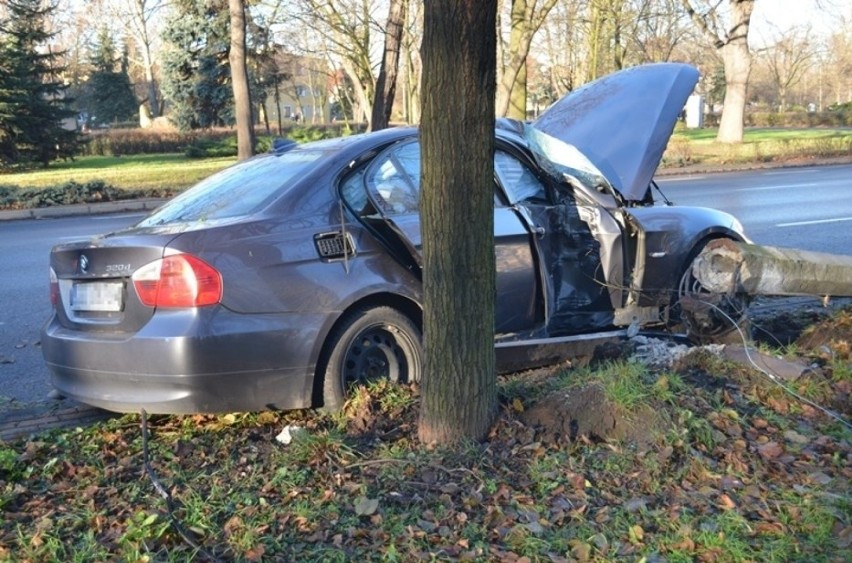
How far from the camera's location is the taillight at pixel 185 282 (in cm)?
400

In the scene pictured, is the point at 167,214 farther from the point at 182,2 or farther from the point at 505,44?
the point at 182,2

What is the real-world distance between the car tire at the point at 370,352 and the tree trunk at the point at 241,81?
68.1 feet

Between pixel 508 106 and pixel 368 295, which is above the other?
pixel 508 106

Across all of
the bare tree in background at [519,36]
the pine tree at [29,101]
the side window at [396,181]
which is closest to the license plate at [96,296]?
the side window at [396,181]

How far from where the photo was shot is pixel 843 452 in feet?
12.2

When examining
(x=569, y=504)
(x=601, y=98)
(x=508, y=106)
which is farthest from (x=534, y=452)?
(x=508, y=106)

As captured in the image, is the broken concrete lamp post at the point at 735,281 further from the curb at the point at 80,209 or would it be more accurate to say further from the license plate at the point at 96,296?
the curb at the point at 80,209

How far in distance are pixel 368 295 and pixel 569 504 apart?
5.31 ft

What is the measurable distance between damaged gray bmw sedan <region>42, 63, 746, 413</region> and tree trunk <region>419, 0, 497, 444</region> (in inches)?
31.7

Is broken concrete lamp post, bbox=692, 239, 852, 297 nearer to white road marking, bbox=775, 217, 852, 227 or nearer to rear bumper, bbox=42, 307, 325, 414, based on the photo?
rear bumper, bbox=42, 307, 325, 414

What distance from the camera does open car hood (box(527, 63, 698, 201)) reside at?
5738mm

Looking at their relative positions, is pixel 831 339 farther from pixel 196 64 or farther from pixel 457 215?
pixel 196 64

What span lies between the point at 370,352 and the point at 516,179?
1513 mm

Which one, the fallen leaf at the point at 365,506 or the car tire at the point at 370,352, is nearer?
the fallen leaf at the point at 365,506
